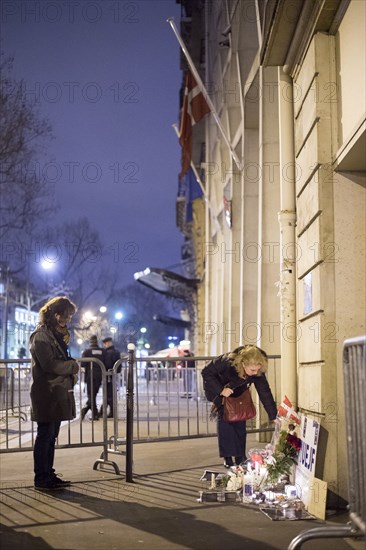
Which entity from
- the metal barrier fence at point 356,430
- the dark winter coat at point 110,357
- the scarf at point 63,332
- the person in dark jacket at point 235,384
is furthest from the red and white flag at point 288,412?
the dark winter coat at point 110,357

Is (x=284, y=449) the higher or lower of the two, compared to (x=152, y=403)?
lower

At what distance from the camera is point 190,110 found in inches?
912

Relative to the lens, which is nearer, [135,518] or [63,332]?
[135,518]

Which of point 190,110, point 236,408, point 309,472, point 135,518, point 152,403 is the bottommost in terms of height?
point 135,518

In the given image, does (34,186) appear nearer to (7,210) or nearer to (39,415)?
(7,210)

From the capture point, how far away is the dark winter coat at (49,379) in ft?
26.1

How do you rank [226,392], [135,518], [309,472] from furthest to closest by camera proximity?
1. [226,392]
2. [309,472]
3. [135,518]

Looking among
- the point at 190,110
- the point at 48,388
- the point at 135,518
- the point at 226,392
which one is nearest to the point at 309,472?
the point at 135,518

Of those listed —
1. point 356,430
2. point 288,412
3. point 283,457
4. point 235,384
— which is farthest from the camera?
point 235,384

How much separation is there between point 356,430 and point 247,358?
12.9 ft

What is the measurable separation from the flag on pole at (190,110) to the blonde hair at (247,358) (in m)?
15.4

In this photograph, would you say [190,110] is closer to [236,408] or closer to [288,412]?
[236,408]

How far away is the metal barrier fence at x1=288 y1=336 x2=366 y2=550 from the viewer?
4.10 meters

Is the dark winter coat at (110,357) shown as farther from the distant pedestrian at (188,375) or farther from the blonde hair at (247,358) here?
the blonde hair at (247,358)
